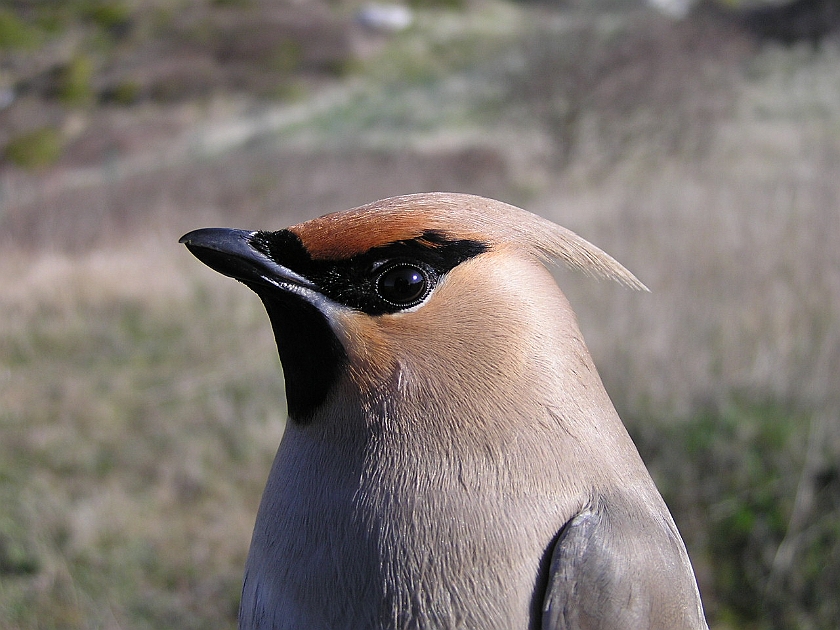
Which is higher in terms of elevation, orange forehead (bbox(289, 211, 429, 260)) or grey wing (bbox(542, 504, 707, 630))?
orange forehead (bbox(289, 211, 429, 260))

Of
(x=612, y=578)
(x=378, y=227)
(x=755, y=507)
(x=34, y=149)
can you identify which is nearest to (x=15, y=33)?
(x=34, y=149)

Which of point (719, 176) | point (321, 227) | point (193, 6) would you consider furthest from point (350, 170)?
point (193, 6)

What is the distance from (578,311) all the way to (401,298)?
421 cm

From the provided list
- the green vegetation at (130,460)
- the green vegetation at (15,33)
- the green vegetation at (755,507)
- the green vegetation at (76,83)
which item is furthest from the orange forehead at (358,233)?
the green vegetation at (15,33)

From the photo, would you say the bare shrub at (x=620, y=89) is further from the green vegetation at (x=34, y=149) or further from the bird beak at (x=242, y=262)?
the green vegetation at (x=34, y=149)

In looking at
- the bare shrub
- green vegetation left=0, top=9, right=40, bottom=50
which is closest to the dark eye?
the bare shrub

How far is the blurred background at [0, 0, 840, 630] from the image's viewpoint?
11.6ft

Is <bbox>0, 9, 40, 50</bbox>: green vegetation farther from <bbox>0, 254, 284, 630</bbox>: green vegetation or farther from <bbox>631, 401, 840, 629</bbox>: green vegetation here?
<bbox>631, 401, 840, 629</bbox>: green vegetation

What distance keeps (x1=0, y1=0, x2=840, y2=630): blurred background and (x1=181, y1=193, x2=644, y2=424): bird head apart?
76.8 inches

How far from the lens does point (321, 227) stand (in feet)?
4.30

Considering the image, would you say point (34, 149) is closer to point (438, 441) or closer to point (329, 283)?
point (329, 283)

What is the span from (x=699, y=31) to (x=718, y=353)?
1067 cm

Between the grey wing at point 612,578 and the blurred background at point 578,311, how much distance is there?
196 centimetres

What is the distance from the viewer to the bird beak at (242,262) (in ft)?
4.25
